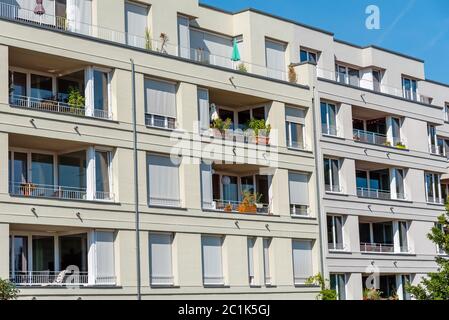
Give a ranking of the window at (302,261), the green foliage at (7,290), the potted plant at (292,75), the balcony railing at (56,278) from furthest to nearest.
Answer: the potted plant at (292,75), the window at (302,261), the balcony railing at (56,278), the green foliage at (7,290)

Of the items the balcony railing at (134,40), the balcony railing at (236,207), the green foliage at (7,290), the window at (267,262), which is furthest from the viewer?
the window at (267,262)

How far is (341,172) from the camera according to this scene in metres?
48.0

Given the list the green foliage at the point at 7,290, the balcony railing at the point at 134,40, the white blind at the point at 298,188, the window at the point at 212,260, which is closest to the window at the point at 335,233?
the white blind at the point at 298,188

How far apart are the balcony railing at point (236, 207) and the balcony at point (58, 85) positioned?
7.51 m

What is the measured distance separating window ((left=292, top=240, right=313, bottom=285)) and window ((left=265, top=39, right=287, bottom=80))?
31.4ft

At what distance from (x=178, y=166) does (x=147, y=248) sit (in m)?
4.64

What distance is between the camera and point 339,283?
4625 centimetres

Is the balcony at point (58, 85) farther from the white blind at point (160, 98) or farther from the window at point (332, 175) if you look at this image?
the window at point (332, 175)

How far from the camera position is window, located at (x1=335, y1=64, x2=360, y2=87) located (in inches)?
2014

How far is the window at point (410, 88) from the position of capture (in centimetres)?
5603

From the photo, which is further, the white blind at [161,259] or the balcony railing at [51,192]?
the white blind at [161,259]

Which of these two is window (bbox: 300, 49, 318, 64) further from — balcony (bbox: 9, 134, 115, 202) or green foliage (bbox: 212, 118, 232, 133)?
balcony (bbox: 9, 134, 115, 202)
